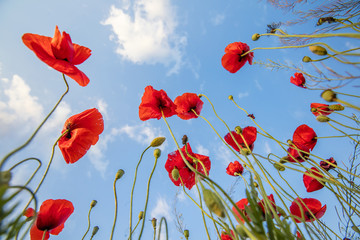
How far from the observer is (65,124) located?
3.61 feet

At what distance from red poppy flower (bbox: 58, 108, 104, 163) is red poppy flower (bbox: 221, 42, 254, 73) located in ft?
3.39

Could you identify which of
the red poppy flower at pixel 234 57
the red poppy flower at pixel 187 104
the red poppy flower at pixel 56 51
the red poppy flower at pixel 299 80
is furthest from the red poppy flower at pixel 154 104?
the red poppy flower at pixel 299 80

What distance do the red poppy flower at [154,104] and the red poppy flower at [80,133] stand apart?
0.28 m

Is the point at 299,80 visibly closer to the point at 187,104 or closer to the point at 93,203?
the point at 187,104

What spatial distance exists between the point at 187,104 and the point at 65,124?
0.83 metres

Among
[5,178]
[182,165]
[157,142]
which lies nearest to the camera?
[5,178]

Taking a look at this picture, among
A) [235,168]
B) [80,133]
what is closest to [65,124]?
[80,133]

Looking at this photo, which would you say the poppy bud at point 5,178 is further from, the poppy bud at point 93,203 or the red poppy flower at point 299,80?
the red poppy flower at point 299,80

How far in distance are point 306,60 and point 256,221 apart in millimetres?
970

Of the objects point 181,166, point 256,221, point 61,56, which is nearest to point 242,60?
point 181,166

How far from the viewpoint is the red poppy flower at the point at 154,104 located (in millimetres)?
1269

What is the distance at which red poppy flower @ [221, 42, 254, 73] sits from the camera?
1516 millimetres

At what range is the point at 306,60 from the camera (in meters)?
1.02

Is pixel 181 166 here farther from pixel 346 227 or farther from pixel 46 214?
pixel 346 227
